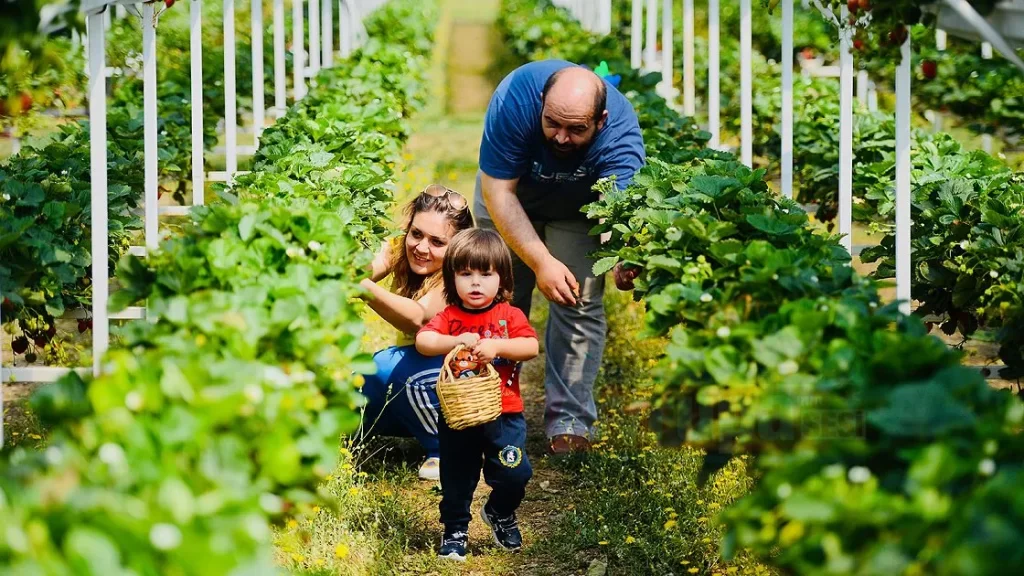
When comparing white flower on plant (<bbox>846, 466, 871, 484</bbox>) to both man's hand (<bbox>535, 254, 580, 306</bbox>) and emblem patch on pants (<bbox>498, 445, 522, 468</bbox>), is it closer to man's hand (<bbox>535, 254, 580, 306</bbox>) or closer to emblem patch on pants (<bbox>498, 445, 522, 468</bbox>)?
emblem patch on pants (<bbox>498, 445, 522, 468</bbox>)

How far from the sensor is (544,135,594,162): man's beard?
173 inches

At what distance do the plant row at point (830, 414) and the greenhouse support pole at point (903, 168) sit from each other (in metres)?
0.17

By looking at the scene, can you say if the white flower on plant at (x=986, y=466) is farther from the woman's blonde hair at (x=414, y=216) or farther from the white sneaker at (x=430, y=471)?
the white sneaker at (x=430, y=471)

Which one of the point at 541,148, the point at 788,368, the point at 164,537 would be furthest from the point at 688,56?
the point at 164,537

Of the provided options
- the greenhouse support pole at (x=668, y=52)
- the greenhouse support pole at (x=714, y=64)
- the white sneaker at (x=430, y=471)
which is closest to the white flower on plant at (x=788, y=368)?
the white sneaker at (x=430, y=471)

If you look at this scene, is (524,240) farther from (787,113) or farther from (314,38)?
(314,38)

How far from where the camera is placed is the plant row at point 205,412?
65.9 inches

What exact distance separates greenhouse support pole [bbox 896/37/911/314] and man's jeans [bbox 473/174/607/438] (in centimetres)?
195

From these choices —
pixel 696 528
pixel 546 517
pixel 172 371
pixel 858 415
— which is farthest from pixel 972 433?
pixel 546 517

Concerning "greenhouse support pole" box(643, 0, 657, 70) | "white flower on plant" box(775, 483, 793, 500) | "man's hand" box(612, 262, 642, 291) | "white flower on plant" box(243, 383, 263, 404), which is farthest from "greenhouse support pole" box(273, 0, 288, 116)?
"white flower on plant" box(775, 483, 793, 500)

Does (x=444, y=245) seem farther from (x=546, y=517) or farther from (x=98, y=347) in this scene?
(x=98, y=347)

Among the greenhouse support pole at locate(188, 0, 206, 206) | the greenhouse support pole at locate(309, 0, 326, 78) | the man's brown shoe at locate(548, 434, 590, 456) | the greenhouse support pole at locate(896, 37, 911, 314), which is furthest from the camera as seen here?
the greenhouse support pole at locate(309, 0, 326, 78)

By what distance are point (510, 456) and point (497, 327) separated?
1.28 ft

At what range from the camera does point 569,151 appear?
4414 millimetres
